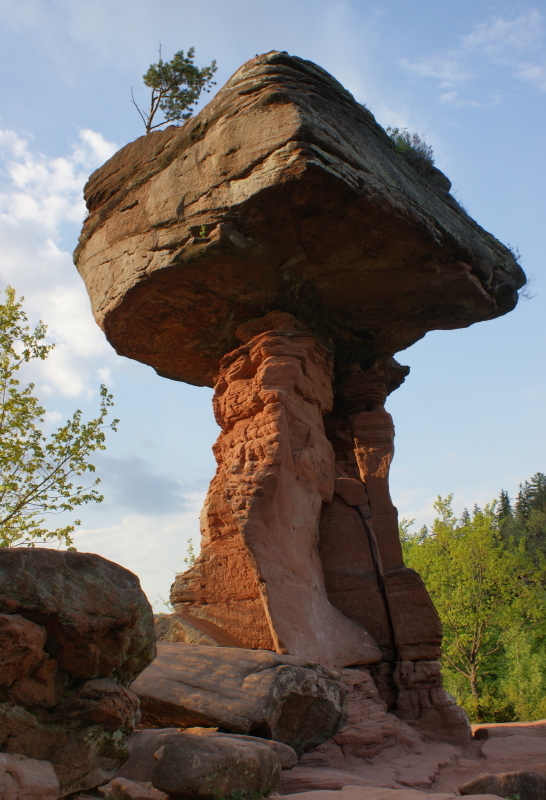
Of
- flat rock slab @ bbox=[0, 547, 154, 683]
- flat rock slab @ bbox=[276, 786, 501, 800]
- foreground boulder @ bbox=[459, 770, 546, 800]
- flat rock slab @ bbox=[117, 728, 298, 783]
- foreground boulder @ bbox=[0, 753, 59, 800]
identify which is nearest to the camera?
foreground boulder @ bbox=[0, 753, 59, 800]

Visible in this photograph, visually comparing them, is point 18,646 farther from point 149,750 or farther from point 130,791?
point 149,750

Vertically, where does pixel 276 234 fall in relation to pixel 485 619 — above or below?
above

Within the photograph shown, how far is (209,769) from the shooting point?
13.3 ft

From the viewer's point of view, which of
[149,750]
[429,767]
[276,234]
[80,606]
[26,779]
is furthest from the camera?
[276,234]

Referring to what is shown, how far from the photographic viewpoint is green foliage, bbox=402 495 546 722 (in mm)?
19969

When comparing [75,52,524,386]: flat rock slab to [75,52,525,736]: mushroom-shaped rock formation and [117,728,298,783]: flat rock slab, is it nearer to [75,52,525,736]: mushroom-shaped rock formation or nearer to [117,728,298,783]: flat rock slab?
[75,52,525,736]: mushroom-shaped rock formation

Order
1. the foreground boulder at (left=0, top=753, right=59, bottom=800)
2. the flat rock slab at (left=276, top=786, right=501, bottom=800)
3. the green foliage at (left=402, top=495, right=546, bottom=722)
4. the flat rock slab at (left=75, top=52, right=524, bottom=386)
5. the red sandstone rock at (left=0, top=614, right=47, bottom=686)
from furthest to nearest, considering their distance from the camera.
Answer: the green foliage at (left=402, top=495, right=546, bottom=722), the flat rock slab at (left=75, top=52, right=524, bottom=386), the flat rock slab at (left=276, top=786, right=501, bottom=800), the red sandstone rock at (left=0, top=614, right=47, bottom=686), the foreground boulder at (left=0, top=753, right=59, bottom=800)

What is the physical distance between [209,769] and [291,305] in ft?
21.4

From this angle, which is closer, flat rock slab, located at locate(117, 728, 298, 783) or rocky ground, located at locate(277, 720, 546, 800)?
flat rock slab, located at locate(117, 728, 298, 783)

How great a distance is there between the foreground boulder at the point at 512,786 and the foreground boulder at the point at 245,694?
1.77 meters

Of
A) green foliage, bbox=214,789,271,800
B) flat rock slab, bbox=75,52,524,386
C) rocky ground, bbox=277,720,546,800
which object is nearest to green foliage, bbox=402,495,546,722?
rocky ground, bbox=277,720,546,800

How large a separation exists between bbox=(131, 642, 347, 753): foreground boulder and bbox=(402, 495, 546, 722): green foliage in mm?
15242

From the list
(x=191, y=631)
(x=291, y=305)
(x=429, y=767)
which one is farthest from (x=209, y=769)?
(x=291, y=305)

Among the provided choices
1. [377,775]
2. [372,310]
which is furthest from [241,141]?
[377,775]
